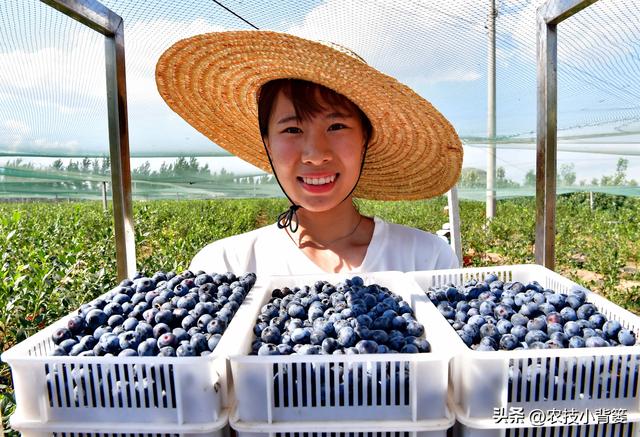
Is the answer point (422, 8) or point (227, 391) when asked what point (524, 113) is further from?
point (227, 391)

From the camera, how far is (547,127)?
1.47 metres

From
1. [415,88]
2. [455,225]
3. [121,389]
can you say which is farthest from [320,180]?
[415,88]

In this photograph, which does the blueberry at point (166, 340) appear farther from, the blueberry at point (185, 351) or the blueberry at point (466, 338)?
the blueberry at point (466, 338)

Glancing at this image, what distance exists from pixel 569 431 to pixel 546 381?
8 cm

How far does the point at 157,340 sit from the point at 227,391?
17cm

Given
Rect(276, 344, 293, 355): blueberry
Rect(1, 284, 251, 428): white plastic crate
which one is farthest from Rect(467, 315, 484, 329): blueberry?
Rect(1, 284, 251, 428): white plastic crate

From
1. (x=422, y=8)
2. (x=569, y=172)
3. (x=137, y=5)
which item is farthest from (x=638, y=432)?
(x=569, y=172)

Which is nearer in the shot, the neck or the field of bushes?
the neck

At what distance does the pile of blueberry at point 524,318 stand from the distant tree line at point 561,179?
5.75 m

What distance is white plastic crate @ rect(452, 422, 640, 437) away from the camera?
2.20ft

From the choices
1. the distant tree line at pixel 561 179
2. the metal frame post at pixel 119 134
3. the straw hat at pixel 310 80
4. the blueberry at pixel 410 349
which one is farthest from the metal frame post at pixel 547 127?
the distant tree line at pixel 561 179

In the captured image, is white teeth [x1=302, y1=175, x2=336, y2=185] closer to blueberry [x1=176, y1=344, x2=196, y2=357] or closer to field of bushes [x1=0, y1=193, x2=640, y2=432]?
blueberry [x1=176, y1=344, x2=196, y2=357]

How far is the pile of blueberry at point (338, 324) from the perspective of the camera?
76 centimetres

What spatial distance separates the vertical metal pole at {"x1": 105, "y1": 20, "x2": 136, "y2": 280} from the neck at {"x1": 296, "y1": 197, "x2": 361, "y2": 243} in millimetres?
594
